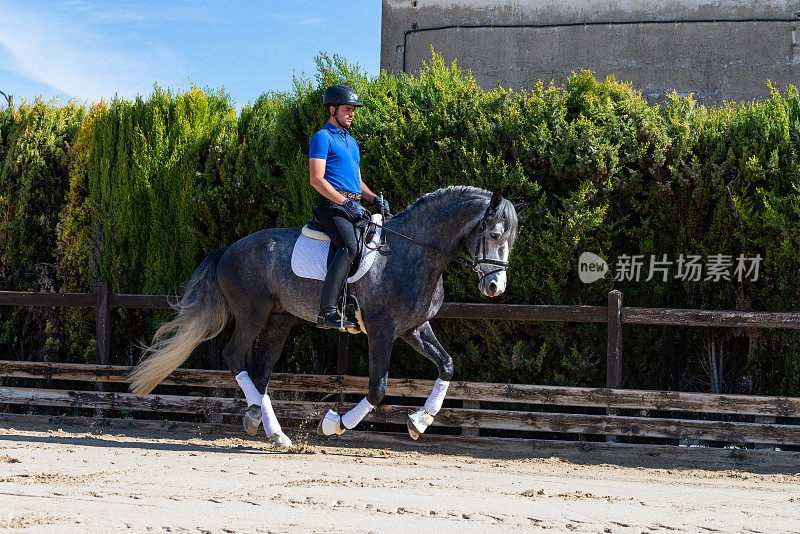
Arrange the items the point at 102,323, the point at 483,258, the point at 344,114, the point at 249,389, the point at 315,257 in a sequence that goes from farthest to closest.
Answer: the point at 102,323
the point at 249,389
the point at 344,114
the point at 315,257
the point at 483,258

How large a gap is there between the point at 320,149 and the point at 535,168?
7.50ft

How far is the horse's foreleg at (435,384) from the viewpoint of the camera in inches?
261

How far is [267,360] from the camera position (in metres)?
7.27

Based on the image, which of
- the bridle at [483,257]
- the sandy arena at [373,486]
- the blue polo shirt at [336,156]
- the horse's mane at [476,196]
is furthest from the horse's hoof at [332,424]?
the blue polo shirt at [336,156]

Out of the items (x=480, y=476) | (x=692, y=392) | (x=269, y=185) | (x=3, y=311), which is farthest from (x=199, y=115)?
(x=692, y=392)

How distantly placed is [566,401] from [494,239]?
2.09m

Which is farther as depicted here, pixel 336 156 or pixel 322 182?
pixel 336 156

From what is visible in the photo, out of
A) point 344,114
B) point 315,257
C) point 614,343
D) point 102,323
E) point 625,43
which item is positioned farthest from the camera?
point 625,43

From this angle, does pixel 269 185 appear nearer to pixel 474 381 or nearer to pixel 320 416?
pixel 320 416

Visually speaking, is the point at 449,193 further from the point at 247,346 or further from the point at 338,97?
the point at 247,346

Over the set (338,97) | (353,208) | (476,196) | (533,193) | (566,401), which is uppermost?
(338,97)

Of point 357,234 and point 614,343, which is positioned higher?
point 357,234

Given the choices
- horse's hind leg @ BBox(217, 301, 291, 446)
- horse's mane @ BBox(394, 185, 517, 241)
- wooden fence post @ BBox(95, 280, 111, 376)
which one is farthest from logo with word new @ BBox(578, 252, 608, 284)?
wooden fence post @ BBox(95, 280, 111, 376)

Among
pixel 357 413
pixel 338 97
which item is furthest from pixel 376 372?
pixel 338 97
